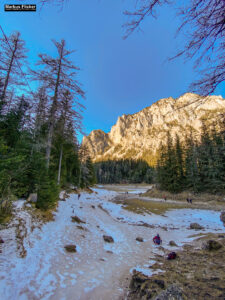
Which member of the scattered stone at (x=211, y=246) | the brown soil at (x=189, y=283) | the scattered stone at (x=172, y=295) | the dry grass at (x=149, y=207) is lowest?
the dry grass at (x=149, y=207)

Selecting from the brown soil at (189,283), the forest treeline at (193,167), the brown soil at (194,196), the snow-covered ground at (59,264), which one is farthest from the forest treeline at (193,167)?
the snow-covered ground at (59,264)

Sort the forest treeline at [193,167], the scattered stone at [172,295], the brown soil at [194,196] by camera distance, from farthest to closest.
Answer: the forest treeline at [193,167]
the brown soil at [194,196]
the scattered stone at [172,295]

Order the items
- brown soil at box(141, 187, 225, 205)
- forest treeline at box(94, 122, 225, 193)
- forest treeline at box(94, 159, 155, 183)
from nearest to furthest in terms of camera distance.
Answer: brown soil at box(141, 187, 225, 205), forest treeline at box(94, 122, 225, 193), forest treeline at box(94, 159, 155, 183)

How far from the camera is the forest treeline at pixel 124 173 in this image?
8694 centimetres

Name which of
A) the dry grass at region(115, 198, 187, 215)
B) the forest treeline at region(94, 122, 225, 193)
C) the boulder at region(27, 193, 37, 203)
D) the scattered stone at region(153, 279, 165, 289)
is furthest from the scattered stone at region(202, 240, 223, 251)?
the forest treeline at region(94, 122, 225, 193)

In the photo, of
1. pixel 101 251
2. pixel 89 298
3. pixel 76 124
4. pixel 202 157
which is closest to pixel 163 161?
pixel 202 157

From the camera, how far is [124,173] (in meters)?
101

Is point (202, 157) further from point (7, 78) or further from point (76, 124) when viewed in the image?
point (7, 78)

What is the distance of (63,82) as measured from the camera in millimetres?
10312

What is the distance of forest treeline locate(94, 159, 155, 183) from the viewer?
86.9 metres

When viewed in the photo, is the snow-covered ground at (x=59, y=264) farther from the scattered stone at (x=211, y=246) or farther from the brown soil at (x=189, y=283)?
the scattered stone at (x=211, y=246)

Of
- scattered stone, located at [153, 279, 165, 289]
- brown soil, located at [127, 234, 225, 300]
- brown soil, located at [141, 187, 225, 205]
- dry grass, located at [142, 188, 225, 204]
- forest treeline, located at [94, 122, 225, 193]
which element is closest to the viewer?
brown soil, located at [127, 234, 225, 300]

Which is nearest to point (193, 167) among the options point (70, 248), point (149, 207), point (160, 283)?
point (149, 207)

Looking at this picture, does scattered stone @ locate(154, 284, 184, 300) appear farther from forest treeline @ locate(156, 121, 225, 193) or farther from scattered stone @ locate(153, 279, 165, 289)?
forest treeline @ locate(156, 121, 225, 193)
